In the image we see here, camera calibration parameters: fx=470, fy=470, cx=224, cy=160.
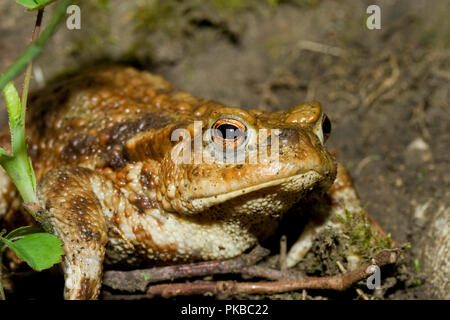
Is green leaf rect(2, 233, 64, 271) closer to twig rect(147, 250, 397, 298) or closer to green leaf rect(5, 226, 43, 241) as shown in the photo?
green leaf rect(5, 226, 43, 241)

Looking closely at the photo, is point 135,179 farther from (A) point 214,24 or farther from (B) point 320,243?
(A) point 214,24

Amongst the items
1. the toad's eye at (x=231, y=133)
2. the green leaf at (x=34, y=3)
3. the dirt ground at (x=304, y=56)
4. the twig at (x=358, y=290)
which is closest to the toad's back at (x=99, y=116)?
the toad's eye at (x=231, y=133)

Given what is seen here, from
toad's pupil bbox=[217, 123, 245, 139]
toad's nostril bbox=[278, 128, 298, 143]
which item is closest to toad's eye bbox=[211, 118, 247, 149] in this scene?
toad's pupil bbox=[217, 123, 245, 139]

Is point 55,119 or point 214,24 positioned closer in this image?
point 55,119

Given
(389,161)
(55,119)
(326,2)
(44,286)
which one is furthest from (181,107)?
(326,2)

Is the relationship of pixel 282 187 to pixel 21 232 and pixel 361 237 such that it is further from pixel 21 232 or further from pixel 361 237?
pixel 21 232

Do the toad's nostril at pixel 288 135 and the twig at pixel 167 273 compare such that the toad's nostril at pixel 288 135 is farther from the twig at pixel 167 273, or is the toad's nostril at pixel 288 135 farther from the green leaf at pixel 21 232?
the green leaf at pixel 21 232
